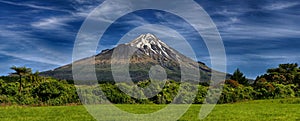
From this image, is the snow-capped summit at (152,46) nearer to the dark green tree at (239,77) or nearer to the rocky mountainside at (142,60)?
the rocky mountainside at (142,60)

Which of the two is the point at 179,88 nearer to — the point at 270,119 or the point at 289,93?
the point at 289,93

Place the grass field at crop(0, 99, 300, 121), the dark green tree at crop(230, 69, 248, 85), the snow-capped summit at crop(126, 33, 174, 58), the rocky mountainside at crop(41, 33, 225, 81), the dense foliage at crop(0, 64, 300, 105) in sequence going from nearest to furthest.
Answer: the grass field at crop(0, 99, 300, 121), the dense foliage at crop(0, 64, 300, 105), the dark green tree at crop(230, 69, 248, 85), the snow-capped summit at crop(126, 33, 174, 58), the rocky mountainside at crop(41, 33, 225, 81)

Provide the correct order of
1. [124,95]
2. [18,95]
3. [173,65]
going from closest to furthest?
[18,95], [124,95], [173,65]

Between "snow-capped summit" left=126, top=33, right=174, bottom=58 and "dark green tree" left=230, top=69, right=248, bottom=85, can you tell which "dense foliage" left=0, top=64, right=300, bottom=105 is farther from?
"snow-capped summit" left=126, top=33, right=174, bottom=58

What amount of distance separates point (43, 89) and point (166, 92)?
1184cm

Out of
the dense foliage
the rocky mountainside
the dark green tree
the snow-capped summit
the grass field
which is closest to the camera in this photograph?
the grass field

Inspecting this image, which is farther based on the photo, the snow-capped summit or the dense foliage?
the snow-capped summit

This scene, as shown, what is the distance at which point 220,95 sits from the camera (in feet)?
121

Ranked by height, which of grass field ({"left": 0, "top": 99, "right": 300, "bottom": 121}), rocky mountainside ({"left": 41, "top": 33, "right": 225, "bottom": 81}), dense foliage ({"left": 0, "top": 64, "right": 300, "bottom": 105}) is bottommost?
grass field ({"left": 0, "top": 99, "right": 300, "bottom": 121})

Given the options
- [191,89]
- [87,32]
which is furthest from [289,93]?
[87,32]

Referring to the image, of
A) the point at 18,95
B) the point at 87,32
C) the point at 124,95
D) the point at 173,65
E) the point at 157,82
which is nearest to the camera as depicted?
the point at 87,32

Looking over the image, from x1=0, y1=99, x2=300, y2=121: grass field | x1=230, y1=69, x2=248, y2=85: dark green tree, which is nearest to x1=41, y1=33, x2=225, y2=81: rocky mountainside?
x1=230, y1=69, x2=248, y2=85: dark green tree

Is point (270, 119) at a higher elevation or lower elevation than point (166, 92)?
lower

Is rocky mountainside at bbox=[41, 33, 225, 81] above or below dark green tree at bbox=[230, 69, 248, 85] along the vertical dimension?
above
